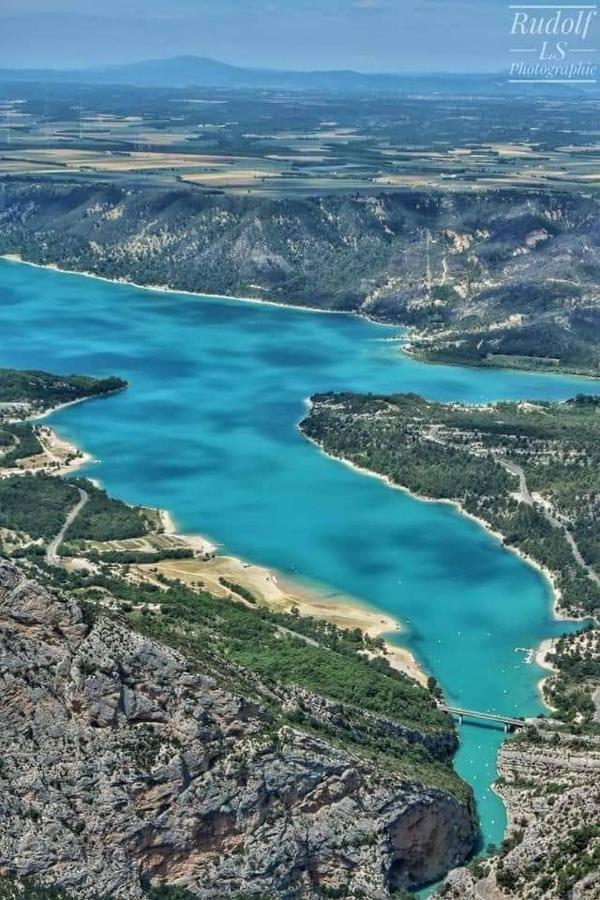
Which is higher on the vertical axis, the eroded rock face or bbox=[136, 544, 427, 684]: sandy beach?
the eroded rock face

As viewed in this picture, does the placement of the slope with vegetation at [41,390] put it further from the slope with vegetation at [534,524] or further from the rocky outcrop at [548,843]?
the rocky outcrop at [548,843]

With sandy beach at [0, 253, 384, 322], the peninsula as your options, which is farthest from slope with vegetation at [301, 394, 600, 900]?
sandy beach at [0, 253, 384, 322]

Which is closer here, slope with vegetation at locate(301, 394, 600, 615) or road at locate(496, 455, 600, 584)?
road at locate(496, 455, 600, 584)

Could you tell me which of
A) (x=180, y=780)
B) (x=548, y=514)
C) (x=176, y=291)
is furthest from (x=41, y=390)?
(x=180, y=780)

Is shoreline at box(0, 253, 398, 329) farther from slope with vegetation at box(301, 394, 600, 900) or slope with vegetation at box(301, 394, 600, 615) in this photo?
slope with vegetation at box(301, 394, 600, 900)

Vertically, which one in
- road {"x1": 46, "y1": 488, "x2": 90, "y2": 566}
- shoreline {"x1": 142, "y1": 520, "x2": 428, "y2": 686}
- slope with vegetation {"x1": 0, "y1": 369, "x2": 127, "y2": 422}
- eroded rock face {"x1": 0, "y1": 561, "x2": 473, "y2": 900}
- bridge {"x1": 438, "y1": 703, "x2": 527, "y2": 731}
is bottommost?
slope with vegetation {"x1": 0, "y1": 369, "x2": 127, "y2": 422}

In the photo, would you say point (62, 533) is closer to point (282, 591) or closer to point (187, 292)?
point (282, 591)
